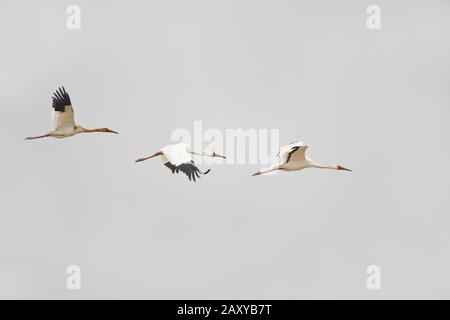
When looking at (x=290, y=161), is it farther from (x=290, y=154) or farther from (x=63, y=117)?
(x=63, y=117)

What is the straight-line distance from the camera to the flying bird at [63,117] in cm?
1752

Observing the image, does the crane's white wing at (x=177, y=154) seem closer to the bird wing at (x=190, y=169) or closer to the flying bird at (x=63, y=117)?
the bird wing at (x=190, y=169)

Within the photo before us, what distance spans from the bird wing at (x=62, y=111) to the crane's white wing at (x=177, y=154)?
1288 mm

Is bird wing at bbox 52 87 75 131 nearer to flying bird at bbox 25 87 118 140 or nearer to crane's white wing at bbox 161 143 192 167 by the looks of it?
flying bird at bbox 25 87 118 140

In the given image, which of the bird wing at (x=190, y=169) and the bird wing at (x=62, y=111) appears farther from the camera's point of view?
the bird wing at (x=62, y=111)

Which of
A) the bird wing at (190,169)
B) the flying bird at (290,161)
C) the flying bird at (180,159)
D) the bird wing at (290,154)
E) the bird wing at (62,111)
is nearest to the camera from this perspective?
the bird wing at (190,169)

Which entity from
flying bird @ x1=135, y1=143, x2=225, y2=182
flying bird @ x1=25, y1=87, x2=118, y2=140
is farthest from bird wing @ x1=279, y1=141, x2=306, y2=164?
flying bird @ x1=25, y1=87, x2=118, y2=140

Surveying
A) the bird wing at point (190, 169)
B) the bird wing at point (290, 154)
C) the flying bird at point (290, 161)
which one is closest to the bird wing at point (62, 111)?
the bird wing at point (190, 169)

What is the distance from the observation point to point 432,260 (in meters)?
24.1

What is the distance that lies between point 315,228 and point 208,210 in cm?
193

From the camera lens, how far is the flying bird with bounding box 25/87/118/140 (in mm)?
17516

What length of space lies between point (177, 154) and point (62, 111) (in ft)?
5.16
